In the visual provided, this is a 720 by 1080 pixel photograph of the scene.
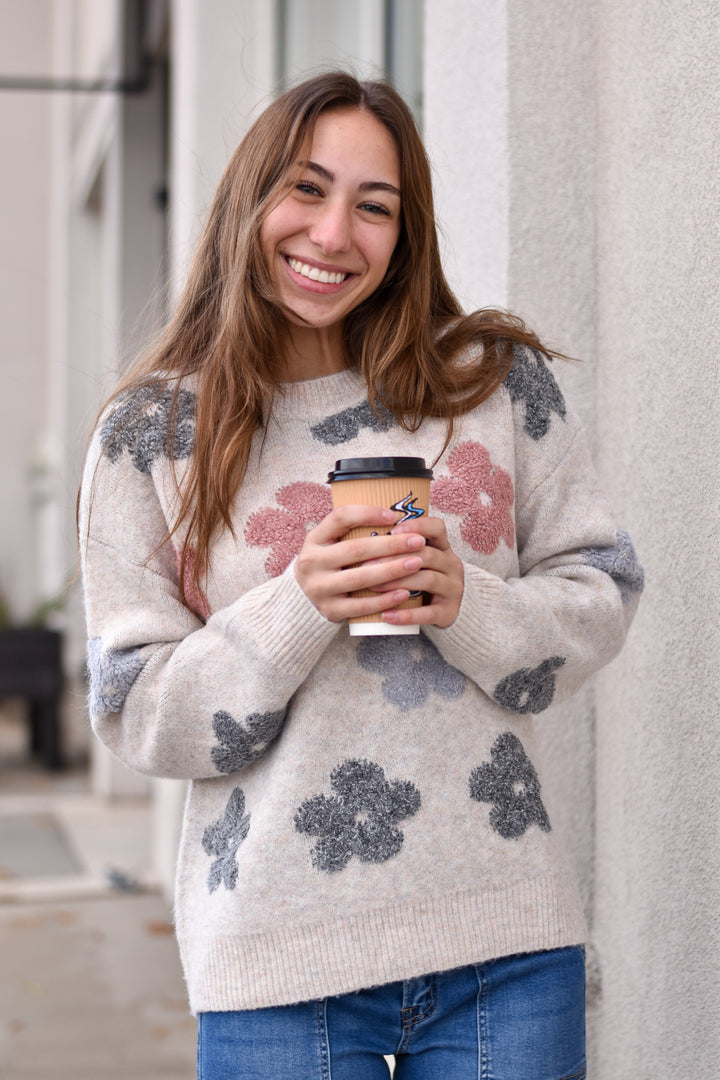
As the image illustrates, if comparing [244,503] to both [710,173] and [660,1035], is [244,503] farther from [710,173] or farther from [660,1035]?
[660,1035]

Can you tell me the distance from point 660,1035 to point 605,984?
28 centimetres

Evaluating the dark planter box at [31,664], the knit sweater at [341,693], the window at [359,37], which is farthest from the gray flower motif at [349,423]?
the dark planter box at [31,664]

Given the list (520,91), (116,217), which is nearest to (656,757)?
(520,91)

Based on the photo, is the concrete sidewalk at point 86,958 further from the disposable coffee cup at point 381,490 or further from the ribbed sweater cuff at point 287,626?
the disposable coffee cup at point 381,490

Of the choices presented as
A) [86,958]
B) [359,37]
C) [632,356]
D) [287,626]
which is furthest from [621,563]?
[86,958]

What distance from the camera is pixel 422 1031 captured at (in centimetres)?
158

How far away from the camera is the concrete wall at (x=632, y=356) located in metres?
2.15

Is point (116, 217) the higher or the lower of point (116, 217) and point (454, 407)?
the higher

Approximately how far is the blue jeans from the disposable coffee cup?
460 millimetres

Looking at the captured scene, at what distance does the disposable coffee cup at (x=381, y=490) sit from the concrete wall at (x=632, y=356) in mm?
823

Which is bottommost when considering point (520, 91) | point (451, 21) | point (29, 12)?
point (520, 91)

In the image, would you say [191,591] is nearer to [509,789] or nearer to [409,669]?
[409,669]

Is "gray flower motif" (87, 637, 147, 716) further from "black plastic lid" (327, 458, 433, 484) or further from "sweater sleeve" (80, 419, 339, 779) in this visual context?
"black plastic lid" (327, 458, 433, 484)

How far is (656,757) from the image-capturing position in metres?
2.35
